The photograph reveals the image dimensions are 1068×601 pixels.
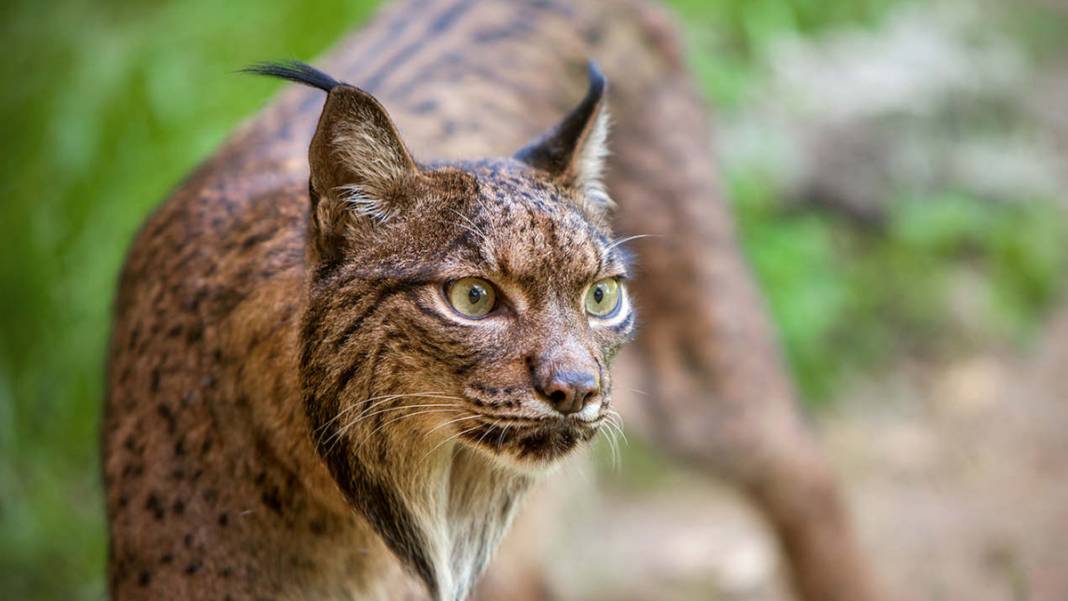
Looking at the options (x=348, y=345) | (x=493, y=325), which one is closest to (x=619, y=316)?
(x=493, y=325)

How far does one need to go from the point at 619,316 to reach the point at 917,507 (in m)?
4.45

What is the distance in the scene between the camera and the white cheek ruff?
286 centimetres

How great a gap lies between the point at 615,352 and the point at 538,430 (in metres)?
0.35

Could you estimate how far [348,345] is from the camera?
9.21 ft

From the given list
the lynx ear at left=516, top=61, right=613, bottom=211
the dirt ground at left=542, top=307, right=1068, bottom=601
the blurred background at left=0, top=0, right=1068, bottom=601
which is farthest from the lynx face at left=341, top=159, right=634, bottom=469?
the dirt ground at left=542, top=307, right=1068, bottom=601

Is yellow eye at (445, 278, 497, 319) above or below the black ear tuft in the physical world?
below

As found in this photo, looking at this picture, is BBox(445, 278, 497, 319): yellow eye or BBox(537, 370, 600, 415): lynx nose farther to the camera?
BBox(445, 278, 497, 319): yellow eye

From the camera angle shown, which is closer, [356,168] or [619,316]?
[356,168]

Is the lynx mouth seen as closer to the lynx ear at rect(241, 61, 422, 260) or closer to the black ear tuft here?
the lynx ear at rect(241, 61, 422, 260)

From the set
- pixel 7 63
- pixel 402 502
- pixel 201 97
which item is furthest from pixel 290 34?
pixel 402 502

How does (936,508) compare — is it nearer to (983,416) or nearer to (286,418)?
(983,416)

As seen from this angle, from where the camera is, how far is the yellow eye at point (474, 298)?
8.93ft

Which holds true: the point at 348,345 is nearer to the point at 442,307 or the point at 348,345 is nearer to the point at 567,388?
the point at 442,307

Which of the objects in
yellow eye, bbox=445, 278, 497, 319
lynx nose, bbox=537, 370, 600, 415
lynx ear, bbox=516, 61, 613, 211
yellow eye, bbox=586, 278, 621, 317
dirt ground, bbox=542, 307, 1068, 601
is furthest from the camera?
dirt ground, bbox=542, 307, 1068, 601
